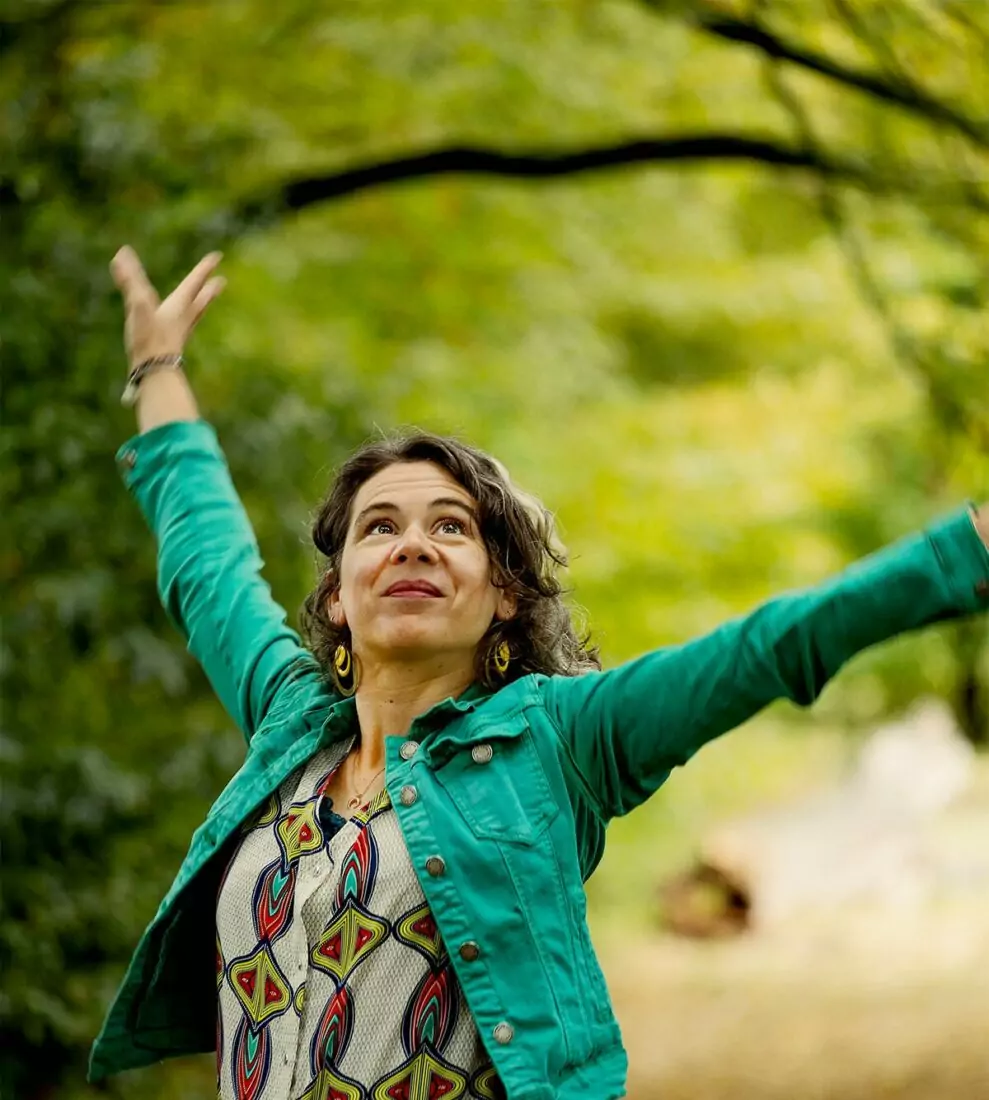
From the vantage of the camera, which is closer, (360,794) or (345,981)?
(345,981)

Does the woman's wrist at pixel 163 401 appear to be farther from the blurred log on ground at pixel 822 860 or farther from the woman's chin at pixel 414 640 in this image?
the blurred log on ground at pixel 822 860

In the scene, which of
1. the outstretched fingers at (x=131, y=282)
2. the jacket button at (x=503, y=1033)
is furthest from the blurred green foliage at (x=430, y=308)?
the jacket button at (x=503, y=1033)

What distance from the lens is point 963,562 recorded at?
4.93 feet

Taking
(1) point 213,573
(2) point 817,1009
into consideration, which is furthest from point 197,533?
(2) point 817,1009

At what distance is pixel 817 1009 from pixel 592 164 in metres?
5.00

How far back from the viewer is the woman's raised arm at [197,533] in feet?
7.18

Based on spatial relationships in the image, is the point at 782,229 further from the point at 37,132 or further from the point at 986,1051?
the point at 37,132

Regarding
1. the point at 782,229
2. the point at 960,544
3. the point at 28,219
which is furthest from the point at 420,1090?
the point at 782,229

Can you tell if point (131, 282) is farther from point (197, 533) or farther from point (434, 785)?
point (434, 785)

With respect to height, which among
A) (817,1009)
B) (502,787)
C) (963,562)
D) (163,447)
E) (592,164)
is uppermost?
(592,164)

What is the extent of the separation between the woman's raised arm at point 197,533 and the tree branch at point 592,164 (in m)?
3.19

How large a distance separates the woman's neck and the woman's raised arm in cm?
19

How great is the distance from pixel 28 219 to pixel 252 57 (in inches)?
72.3

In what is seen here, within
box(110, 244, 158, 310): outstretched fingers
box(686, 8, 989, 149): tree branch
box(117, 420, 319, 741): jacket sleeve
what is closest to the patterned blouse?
box(117, 420, 319, 741): jacket sleeve
